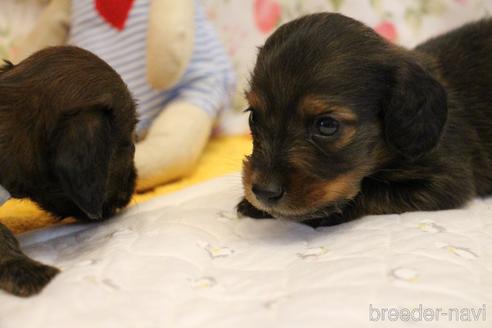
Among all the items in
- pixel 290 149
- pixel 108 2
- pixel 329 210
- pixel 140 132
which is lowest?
pixel 140 132

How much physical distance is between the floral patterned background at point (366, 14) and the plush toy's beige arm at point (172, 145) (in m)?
0.61

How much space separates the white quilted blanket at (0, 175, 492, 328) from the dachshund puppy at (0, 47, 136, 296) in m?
0.19

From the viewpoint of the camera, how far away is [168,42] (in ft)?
10.5

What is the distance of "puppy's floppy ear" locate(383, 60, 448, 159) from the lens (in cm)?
210

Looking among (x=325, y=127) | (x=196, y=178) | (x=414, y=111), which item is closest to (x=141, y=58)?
(x=196, y=178)

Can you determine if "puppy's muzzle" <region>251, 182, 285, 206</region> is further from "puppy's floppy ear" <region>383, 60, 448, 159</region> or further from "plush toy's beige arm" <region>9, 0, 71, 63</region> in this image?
"plush toy's beige arm" <region>9, 0, 71, 63</region>

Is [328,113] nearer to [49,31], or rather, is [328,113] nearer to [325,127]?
[325,127]

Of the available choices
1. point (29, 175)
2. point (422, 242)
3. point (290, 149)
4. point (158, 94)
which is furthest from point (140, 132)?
Result: point (422, 242)

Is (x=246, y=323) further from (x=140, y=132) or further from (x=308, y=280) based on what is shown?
(x=140, y=132)

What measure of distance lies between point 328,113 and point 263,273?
0.58 metres

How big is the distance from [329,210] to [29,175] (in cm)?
105

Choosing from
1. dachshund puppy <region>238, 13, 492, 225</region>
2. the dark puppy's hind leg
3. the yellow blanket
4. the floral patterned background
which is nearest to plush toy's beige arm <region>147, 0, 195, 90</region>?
the yellow blanket

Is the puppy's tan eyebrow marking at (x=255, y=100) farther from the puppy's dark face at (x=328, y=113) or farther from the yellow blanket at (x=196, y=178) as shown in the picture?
the yellow blanket at (x=196, y=178)

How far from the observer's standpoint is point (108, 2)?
135 inches
